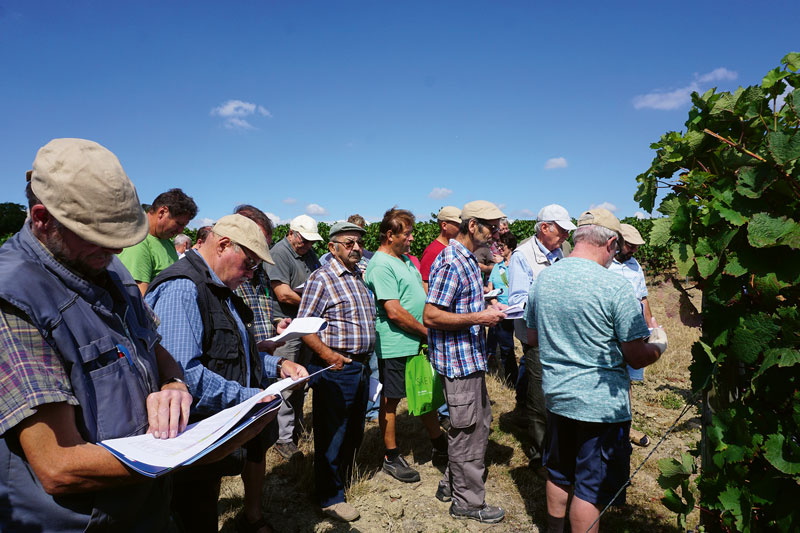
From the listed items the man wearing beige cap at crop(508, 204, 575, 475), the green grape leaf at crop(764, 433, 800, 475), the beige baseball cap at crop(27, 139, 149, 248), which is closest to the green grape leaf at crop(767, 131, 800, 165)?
the green grape leaf at crop(764, 433, 800, 475)

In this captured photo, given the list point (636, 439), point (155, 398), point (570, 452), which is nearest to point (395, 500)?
point (570, 452)

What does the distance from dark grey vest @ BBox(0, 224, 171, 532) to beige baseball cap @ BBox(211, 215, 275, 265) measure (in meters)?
0.91

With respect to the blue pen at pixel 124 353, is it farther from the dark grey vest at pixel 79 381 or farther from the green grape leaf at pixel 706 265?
the green grape leaf at pixel 706 265

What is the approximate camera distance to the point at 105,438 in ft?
4.41

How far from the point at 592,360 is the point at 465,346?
1021 mm

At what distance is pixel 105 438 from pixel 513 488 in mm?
3664

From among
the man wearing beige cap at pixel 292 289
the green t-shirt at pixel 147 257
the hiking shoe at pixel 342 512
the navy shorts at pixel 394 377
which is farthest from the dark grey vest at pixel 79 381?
the man wearing beige cap at pixel 292 289

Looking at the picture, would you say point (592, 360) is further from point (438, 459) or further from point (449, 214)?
point (449, 214)

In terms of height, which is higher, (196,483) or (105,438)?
(105,438)

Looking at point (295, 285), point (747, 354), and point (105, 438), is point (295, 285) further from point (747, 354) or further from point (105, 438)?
point (747, 354)

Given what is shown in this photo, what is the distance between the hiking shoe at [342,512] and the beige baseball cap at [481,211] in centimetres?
247

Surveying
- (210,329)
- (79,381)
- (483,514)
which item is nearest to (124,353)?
(79,381)

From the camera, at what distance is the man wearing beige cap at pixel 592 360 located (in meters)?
2.51

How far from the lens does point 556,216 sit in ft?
14.7
